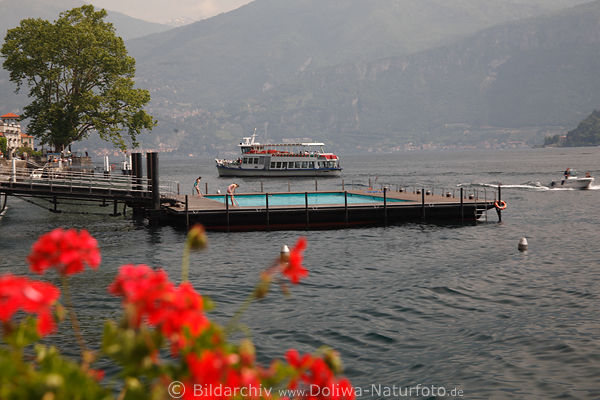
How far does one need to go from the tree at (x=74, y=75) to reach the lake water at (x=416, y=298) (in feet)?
87.3

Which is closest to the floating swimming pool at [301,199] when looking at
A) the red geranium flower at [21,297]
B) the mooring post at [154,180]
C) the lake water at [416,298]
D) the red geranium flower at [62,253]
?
the lake water at [416,298]

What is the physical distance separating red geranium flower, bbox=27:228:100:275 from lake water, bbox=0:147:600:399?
1008 cm

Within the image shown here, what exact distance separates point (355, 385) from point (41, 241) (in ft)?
34.9

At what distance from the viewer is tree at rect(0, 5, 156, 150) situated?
6200 centimetres

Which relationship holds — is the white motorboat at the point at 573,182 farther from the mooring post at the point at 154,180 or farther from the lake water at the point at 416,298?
the mooring post at the point at 154,180

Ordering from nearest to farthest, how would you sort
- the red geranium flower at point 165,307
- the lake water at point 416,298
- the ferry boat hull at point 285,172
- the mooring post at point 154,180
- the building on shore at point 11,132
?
the red geranium flower at point 165,307, the lake water at point 416,298, the mooring post at point 154,180, the ferry boat hull at point 285,172, the building on shore at point 11,132

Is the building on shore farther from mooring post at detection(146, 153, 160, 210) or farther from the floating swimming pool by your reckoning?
mooring post at detection(146, 153, 160, 210)

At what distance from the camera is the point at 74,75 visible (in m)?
65.5

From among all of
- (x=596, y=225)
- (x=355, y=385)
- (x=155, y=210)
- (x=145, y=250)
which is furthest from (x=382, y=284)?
(x=596, y=225)

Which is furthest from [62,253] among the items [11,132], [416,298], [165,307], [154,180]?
[11,132]

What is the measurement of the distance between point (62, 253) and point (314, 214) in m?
34.3

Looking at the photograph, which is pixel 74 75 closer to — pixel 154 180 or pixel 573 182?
pixel 154 180

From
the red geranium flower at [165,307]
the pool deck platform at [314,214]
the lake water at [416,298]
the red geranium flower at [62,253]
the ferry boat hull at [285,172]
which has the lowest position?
the lake water at [416,298]

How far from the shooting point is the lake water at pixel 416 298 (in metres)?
14.0
